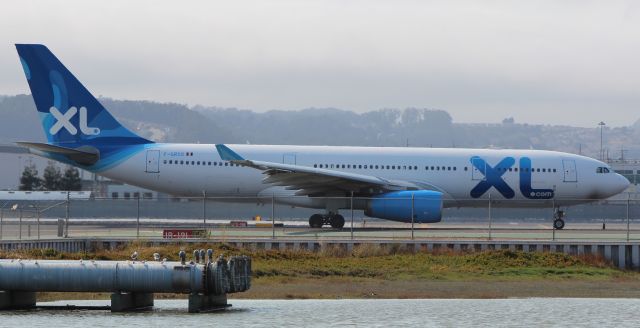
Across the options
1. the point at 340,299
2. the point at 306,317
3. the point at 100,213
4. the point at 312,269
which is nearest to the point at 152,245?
the point at 312,269

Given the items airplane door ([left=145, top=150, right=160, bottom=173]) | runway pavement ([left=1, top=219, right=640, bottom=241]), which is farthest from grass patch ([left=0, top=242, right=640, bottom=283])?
airplane door ([left=145, top=150, right=160, bottom=173])

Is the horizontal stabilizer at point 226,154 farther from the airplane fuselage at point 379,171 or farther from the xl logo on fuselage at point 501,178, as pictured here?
the xl logo on fuselage at point 501,178

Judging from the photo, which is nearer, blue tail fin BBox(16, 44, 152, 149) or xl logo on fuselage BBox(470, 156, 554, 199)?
xl logo on fuselage BBox(470, 156, 554, 199)

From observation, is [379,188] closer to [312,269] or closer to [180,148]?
[180,148]

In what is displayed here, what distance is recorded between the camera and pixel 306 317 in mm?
28125

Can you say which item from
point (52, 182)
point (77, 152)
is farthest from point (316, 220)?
point (52, 182)

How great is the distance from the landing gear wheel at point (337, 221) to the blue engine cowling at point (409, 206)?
7.19 ft

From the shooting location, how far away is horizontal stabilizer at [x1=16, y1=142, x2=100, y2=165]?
54.2 metres

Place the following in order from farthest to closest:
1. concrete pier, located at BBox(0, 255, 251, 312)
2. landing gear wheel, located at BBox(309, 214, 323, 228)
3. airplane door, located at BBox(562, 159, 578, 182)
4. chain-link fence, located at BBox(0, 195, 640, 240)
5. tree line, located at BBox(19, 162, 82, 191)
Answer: tree line, located at BBox(19, 162, 82, 191) → airplane door, located at BBox(562, 159, 578, 182) → landing gear wheel, located at BBox(309, 214, 323, 228) → chain-link fence, located at BBox(0, 195, 640, 240) → concrete pier, located at BBox(0, 255, 251, 312)

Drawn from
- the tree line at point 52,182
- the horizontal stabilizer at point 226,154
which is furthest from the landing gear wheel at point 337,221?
the tree line at point 52,182

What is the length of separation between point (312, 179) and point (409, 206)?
4.54m

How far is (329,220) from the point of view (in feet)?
172

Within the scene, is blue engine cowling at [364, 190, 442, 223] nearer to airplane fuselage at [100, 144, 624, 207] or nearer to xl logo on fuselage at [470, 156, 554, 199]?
airplane fuselage at [100, 144, 624, 207]

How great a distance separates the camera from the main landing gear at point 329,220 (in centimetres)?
5222
